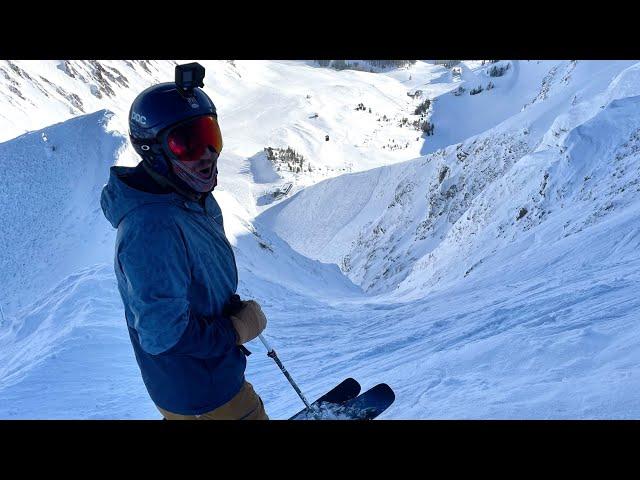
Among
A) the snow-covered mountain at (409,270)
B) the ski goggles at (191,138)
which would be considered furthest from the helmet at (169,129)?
the snow-covered mountain at (409,270)

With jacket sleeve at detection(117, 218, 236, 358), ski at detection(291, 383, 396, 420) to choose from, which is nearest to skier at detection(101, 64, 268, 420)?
A: jacket sleeve at detection(117, 218, 236, 358)

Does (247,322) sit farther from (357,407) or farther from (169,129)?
(357,407)

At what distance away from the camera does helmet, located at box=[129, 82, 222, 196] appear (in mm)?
2334

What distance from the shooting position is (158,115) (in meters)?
2.34

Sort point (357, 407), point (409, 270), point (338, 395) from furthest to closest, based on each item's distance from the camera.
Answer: point (409, 270) → point (338, 395) → point (357, 407)

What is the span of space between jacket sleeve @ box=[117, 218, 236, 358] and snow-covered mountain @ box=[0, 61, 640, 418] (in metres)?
2.62

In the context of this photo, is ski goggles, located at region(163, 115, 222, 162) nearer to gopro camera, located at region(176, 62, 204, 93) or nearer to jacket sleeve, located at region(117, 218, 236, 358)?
A: gopro camera, located at region(176, 62, 204, 93)

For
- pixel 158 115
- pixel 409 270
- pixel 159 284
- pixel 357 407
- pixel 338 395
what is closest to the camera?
pixel 159 284

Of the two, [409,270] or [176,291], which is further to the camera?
[409,270]

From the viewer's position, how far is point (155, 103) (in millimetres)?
2359

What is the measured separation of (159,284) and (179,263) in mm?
115

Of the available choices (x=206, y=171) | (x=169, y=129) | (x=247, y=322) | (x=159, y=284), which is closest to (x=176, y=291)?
(x=159, y=284)
